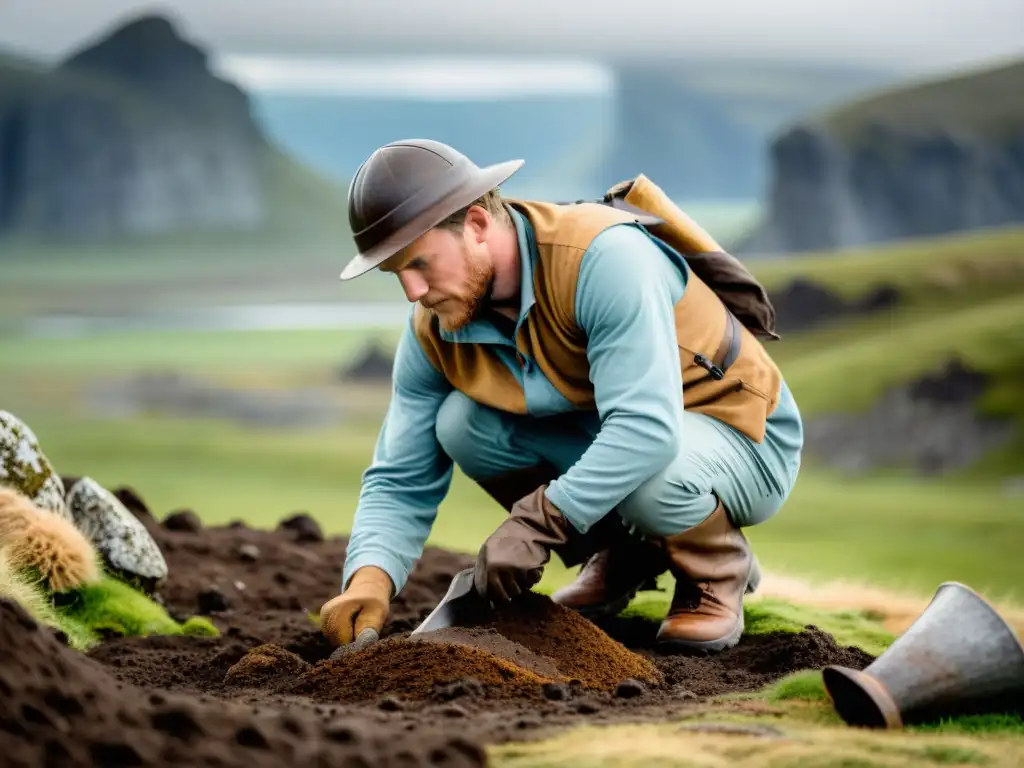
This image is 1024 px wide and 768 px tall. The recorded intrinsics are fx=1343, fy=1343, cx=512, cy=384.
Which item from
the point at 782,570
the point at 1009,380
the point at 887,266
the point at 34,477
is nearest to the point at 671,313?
the point at 34,477

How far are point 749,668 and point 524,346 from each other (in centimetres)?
128

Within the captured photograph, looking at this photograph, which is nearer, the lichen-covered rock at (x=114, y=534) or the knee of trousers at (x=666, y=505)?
the knee of trousers at (x=666, y=505)

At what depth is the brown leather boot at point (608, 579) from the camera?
17.3 ft

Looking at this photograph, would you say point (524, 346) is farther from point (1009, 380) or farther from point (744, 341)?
point (1009, 380)

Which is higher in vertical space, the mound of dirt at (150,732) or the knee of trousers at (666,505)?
the knee of trousers at (666,505)

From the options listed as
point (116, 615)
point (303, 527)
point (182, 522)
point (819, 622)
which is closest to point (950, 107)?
point (303, 527)

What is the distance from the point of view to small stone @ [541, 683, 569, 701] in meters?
3.64

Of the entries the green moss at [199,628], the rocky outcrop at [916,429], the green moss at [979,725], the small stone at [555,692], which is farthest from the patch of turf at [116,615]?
the rocky outcrop at [916,429]

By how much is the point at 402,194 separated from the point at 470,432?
99 cm

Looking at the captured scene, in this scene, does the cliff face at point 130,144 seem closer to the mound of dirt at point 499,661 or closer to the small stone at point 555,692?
the mound of dirt at point 499,661

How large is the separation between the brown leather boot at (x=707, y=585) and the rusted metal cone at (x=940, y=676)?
3.71ft

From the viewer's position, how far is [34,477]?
5598mm

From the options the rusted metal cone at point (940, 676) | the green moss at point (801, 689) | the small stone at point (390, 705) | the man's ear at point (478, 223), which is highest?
the man's ear at point (478, 223)

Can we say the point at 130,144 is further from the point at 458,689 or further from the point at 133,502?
the point at 458,689
